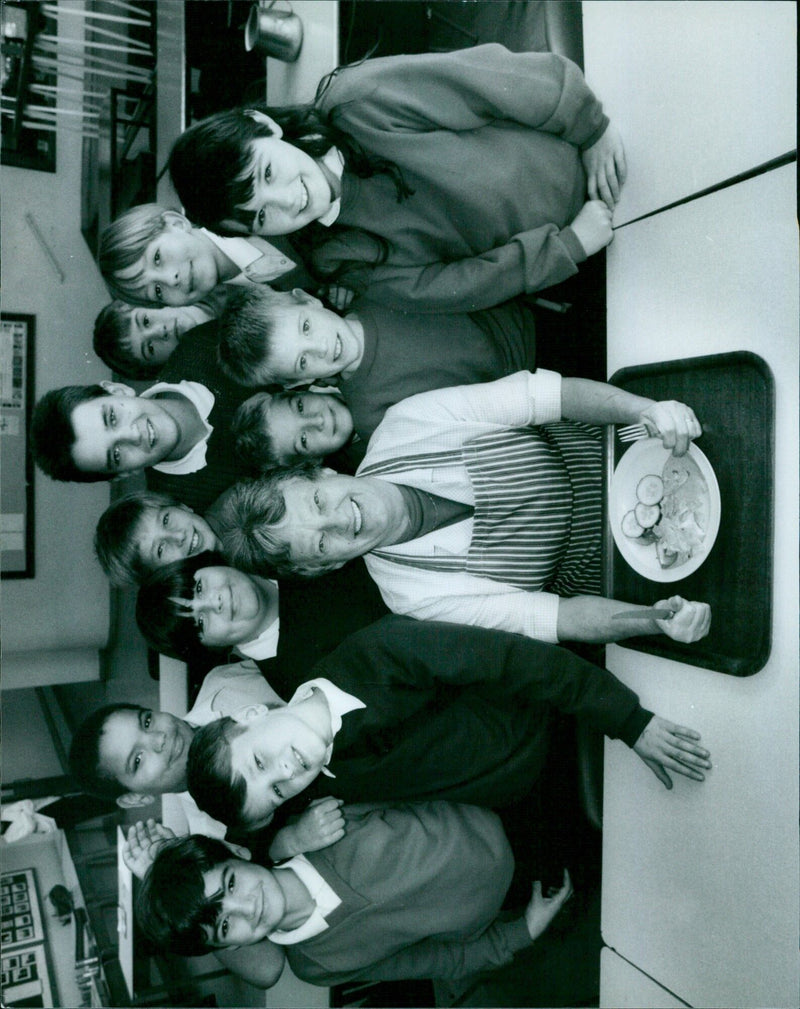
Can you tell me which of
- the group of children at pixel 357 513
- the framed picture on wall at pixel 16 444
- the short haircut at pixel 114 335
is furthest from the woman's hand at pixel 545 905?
the short haircut at pixel 114 335

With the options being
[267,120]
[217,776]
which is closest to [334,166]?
[267,120]

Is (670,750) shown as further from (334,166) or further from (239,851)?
(334,166)

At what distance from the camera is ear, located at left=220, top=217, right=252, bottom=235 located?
0.99m

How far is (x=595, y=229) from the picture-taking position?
3.40 feet

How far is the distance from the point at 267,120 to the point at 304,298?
25 cm

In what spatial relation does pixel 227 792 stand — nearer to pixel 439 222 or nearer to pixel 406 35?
pixel 439 222

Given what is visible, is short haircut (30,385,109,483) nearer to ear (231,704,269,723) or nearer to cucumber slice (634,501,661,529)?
ear (231,704,269,723)

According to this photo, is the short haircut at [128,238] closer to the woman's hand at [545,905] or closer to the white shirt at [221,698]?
the white shirt at [221,698]

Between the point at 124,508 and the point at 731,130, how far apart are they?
0.98 meters

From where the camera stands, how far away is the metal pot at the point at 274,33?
1.18 metres

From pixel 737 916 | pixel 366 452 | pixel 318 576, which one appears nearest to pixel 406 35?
pixel 366 452

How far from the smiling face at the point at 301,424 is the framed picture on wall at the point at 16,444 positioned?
367 mm

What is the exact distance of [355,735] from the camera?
3.48 ft

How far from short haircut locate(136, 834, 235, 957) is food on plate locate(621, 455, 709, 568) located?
0.78m
